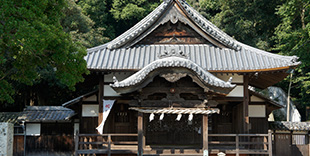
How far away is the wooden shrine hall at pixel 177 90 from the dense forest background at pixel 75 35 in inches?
68.2

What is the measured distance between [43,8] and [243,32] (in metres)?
22.9

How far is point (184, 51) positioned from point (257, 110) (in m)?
4.90

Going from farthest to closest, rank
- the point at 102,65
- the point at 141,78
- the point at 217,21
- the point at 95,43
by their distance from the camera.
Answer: the point at 217,21 → the point at 95,43 → the point at 102,65 → the point at 141,78

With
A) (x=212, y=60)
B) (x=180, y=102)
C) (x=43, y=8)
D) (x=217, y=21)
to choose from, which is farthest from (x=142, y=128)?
(x=217, y=21)

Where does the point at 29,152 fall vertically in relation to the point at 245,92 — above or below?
below

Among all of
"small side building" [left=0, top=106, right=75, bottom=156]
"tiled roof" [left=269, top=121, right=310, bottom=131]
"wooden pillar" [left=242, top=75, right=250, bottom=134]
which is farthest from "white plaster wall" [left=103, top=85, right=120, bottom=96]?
"tiled roof" [left=269, top=121, right=310, bottom=131]

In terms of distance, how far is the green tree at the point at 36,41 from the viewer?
11430 millimetres

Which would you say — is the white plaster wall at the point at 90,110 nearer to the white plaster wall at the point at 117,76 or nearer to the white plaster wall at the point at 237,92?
the white plaster wall at the point at 117,76

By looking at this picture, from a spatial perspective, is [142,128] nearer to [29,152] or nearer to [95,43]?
[29,152]

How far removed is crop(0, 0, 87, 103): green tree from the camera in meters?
11.4

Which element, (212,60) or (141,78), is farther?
(212,60)

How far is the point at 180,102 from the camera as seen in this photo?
1473 centimetres

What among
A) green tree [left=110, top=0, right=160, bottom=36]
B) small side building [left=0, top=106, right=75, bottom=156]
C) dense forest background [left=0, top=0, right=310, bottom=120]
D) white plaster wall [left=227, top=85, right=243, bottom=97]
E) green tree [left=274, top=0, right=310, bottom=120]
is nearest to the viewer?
dense forest background [left=0, top=0, right=310, bottom=120]

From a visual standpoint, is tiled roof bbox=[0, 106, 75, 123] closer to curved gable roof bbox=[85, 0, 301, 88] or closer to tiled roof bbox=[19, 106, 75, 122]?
tiled roof bbox=[19, 106, 75, 122]
